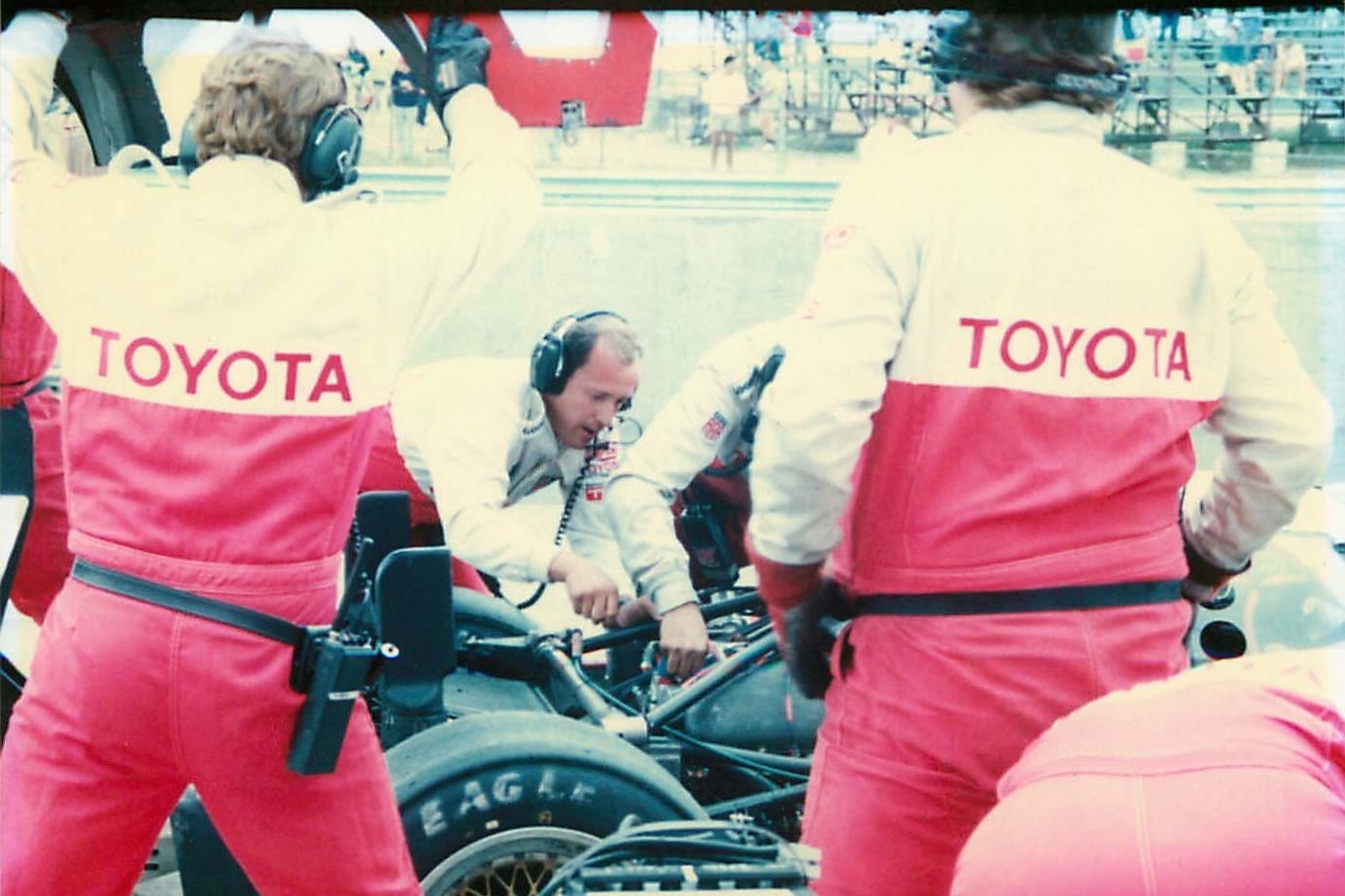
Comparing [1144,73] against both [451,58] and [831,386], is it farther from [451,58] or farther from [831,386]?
[451,58]

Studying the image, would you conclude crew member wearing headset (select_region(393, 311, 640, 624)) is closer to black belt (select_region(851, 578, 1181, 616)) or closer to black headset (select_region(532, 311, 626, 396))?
black headset (select_region(532, 311, 626, 396))

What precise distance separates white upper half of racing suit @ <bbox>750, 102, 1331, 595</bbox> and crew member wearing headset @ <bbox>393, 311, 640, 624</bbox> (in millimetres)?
292

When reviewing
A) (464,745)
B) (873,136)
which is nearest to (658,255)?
(873,136)

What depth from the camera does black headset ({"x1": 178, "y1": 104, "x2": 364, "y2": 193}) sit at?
219cm

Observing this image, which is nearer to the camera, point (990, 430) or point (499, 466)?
point (990, 430)

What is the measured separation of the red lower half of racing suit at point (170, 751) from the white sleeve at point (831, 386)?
2.03 ft

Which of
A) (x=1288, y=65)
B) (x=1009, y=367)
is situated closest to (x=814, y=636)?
(x=1009, y=367)

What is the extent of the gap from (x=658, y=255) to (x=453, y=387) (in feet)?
1.12

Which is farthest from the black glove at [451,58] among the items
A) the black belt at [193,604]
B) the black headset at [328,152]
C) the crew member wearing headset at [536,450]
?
the black belt at [193,604]

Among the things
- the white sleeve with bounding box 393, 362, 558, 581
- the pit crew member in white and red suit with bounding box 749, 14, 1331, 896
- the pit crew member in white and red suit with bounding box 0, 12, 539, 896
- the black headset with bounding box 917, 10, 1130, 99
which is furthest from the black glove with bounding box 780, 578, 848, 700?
the black headset with bounding box 917, 10, 1130, 99

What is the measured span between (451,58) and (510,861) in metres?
1.12

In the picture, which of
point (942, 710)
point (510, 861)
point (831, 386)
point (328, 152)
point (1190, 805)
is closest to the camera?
point (1190, 805)

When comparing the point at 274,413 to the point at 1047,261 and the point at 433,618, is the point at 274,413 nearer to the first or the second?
the point at 433,618

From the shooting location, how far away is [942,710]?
2.09 meters
